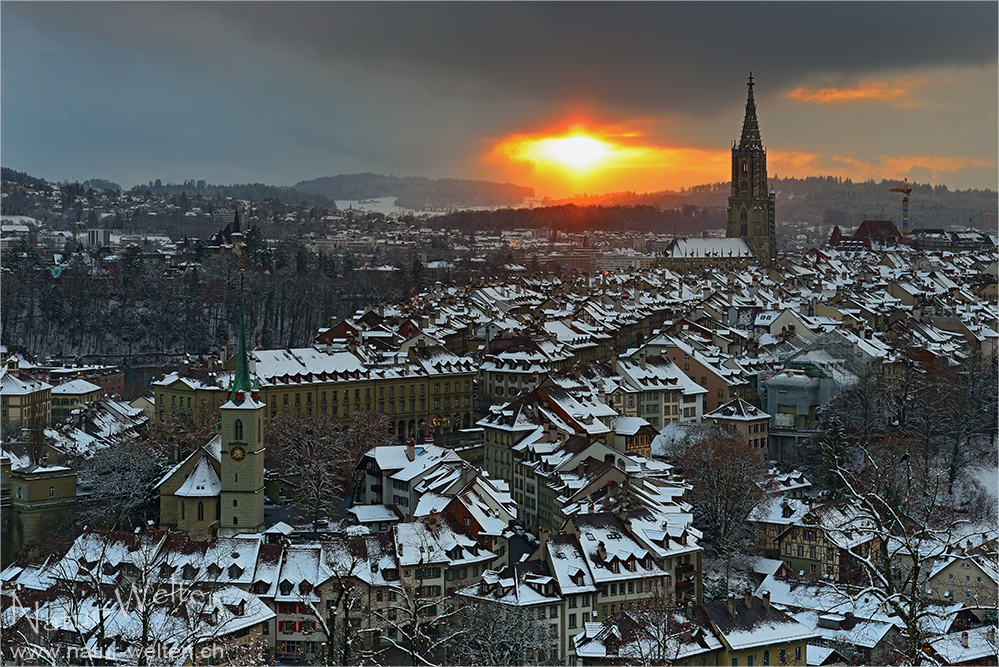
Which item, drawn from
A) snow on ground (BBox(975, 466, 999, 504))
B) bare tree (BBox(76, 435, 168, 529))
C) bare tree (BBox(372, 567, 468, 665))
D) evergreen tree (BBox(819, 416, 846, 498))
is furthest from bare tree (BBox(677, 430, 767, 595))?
bare tree (BBox(76, 435, 168, 529))

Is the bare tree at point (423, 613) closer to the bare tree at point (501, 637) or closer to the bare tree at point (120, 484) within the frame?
the bare tree at point (501, 637)

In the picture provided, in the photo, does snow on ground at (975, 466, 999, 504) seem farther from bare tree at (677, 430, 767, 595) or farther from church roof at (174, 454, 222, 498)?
church roof at (174, 454, 222, 498)

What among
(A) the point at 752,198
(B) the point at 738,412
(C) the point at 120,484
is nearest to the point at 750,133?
(A) the point at 752,198

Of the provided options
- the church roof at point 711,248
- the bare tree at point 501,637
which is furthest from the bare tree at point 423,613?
the church roof at point 711,248

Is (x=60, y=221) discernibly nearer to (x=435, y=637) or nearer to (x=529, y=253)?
(x=529, y=253)

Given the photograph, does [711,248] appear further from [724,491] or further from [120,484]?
[120,484]
